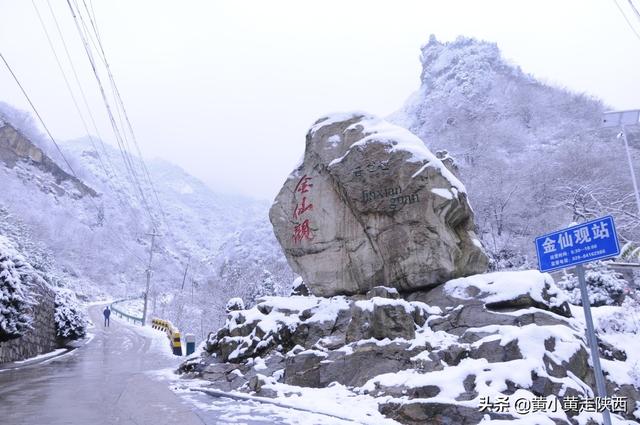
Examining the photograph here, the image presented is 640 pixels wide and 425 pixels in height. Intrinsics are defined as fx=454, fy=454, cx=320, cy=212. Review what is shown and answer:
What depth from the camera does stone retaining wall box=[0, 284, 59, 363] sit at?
15.6 metres

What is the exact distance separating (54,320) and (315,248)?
1610 centimetres

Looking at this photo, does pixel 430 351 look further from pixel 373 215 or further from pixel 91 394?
pixel 91 394

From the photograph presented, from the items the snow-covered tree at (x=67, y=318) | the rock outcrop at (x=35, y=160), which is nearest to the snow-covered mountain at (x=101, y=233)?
the rock outcrop at (x=35, y=160)

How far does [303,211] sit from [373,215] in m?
2.30

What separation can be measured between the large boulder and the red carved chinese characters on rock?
3 centimetres

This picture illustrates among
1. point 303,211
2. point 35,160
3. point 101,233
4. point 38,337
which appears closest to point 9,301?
point 38,337

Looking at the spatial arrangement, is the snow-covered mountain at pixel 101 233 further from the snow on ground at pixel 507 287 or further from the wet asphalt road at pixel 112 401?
the snow on ground at pixel 507 287

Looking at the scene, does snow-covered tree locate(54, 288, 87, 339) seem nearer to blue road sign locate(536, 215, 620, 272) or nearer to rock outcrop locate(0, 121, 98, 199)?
blue road sign locate(536, 215, 620, 272)

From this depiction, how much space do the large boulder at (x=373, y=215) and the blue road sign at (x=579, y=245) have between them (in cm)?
603

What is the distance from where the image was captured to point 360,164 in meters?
11.9

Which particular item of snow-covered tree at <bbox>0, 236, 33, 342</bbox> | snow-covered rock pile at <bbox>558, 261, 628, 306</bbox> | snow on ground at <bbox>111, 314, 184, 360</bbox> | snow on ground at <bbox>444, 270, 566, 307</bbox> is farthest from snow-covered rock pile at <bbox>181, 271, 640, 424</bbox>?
snow-covered rock pile at <bbox>558, 261, 628, 306</bbox>

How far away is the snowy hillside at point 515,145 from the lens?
102 feet

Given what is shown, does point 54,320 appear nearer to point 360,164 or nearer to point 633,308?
point 360,164

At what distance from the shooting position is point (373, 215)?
38.7 feet
